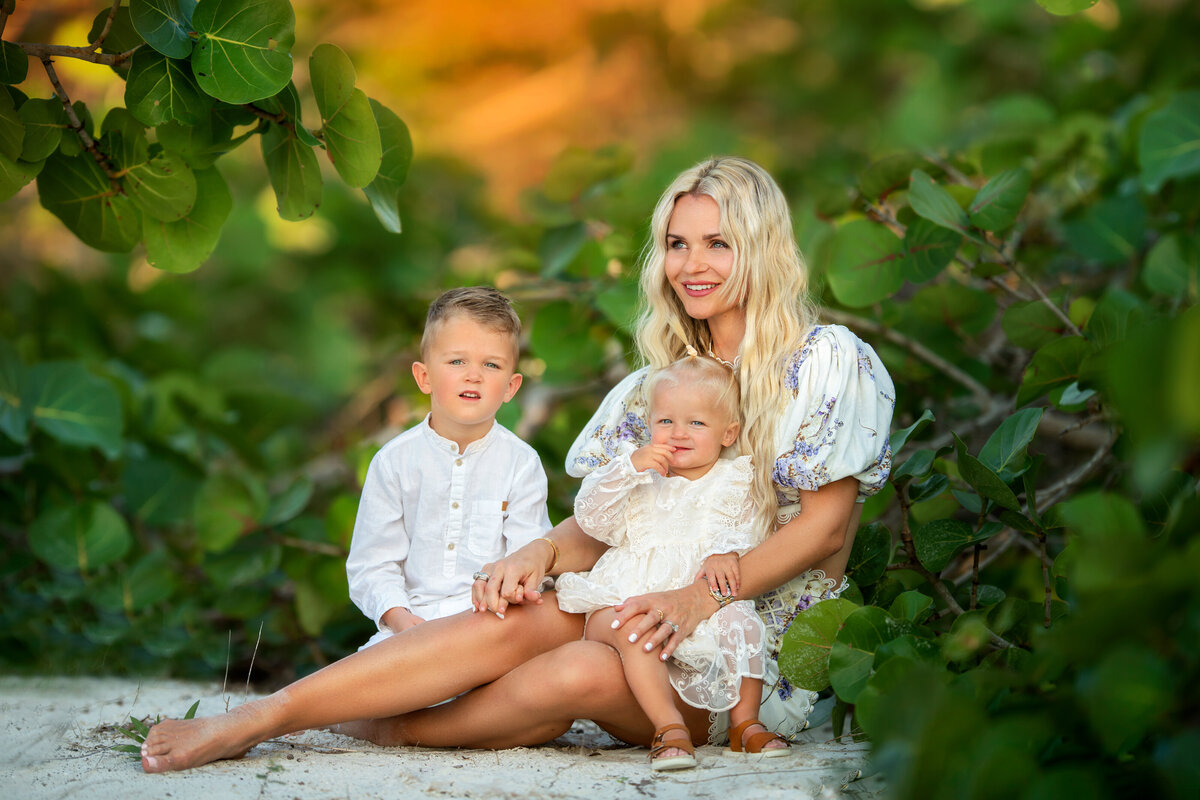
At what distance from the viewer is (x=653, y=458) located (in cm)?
173

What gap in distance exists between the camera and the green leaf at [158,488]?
2.95m

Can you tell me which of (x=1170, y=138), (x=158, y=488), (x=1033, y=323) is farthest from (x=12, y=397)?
(x=1170, y=138)

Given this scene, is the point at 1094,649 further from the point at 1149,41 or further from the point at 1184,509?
the point at 1149,41

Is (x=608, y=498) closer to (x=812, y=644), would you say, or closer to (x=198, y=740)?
(x=812, y=644)

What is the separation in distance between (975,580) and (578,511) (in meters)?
0.74

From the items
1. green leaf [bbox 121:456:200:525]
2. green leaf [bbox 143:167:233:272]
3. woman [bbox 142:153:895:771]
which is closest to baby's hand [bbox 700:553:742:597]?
woman [bbox 142:153:895:771]

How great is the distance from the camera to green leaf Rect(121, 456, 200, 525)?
9.67 ft

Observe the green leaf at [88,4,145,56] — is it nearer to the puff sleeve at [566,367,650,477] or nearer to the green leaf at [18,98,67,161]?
the green leaf at [18,98,67,161]

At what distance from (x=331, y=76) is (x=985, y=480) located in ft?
4.21

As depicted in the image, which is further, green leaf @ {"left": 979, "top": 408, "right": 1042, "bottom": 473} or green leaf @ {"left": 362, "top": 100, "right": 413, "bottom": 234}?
green leaf @ {"left": 362, "top": 100, "right": 413, "bottom": 234}

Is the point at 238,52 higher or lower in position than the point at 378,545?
higher

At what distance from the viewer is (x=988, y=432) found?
2.56 metres

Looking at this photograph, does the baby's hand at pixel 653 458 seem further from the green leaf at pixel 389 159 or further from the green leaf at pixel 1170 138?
the green leaf at pixel 1170 138

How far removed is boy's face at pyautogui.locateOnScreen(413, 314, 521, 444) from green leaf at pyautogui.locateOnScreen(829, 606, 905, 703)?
0.72m
